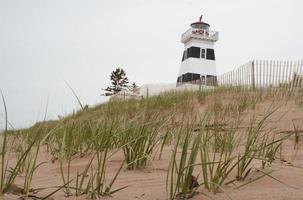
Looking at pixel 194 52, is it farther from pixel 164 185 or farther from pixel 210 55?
pixel 164 185

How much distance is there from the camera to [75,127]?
3234 millimetres

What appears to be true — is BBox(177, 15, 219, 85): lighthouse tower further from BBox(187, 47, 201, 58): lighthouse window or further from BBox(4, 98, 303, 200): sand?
BBox(4, 98, 303, 200): sand

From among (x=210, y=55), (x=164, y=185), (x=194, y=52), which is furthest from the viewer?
(x=210, y=55)

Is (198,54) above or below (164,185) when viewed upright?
above

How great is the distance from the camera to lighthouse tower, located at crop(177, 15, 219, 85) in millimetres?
30797

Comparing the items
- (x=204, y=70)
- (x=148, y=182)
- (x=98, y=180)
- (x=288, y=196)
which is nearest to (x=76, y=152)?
(x=148, y=182)

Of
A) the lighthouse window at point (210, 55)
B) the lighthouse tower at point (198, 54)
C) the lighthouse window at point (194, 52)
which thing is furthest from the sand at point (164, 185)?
the lighthouse window at point (210, 55)

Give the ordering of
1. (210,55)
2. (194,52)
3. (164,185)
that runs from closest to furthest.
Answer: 1. (164,185)
2. (194,52)
3. (210,55)

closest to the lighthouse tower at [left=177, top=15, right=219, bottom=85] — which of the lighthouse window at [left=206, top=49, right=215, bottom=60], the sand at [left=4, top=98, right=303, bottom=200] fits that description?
the lighthouse window at [left=206, top=49, right=215, bottom=60]

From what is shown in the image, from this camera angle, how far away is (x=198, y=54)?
31578mm

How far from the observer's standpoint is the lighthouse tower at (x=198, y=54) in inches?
1212

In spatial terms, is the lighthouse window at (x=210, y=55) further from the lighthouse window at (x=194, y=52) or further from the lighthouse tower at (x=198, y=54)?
the lighthouse window at (x=194, y=52)

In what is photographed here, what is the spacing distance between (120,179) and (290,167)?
879 mm

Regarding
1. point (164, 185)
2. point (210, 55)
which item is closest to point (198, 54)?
point (210, 55)
